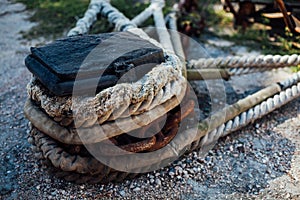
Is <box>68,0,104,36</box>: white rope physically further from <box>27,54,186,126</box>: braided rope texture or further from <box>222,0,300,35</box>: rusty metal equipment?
<box>222,0,300,35</box>: rusty metal equipment

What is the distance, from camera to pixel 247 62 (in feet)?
7.45

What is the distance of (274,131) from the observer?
78.8 inches

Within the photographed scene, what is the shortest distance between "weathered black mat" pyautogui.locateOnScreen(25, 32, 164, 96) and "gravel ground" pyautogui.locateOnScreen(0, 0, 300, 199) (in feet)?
1.42

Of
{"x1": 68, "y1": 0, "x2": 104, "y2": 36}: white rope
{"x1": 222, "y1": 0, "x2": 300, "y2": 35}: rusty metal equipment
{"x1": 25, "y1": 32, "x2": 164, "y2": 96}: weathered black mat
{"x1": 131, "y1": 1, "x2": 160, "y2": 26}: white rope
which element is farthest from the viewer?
{"x1": 131, "y1": 1, "x2": 160, "y2": 26}: white rope

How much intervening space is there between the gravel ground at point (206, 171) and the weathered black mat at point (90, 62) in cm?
43

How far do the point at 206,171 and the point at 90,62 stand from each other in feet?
2.34

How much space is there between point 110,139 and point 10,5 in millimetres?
3091

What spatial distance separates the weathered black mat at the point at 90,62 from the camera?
141cm

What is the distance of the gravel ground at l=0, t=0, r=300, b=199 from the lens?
156 cm

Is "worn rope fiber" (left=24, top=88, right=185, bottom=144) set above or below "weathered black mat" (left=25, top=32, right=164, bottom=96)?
below

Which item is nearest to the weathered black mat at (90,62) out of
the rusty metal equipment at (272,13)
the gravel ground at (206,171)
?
the gravel ground at (206,171)

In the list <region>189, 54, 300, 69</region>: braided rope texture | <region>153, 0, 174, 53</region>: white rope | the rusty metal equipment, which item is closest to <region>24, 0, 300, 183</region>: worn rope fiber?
<region>189, 54, 300, 69</region>: braided rope texture

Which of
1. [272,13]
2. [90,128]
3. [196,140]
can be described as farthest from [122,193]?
[272,13]

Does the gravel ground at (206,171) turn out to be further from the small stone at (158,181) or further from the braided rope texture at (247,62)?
the braided rope texture at (247,62)
